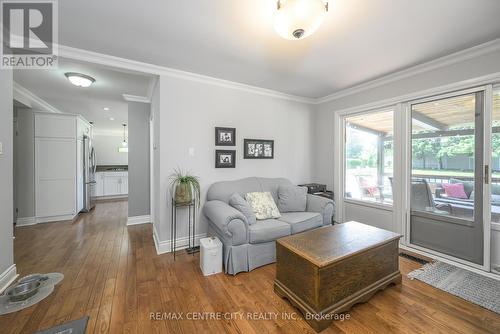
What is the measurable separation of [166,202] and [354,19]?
9.68 ft

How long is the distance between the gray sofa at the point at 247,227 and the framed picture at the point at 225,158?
29 cm

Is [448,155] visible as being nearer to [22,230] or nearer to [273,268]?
[273,268]

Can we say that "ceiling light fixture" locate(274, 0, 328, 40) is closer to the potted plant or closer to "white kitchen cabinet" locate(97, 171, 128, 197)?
the potted plant

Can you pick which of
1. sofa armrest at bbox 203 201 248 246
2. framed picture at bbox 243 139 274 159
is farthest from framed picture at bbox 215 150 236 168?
sofa armrest at bbox 203 201 248 246

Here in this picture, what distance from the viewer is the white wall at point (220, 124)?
2.86m

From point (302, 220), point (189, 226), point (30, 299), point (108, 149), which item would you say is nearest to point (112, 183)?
point (108, 149)

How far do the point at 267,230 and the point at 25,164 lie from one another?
4.76 m

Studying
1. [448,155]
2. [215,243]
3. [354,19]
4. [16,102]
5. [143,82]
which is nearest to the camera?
[354,19]

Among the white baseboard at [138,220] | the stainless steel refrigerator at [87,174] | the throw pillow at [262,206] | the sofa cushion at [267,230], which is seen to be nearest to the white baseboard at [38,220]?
the stainless steel refrigerator at [87,174]

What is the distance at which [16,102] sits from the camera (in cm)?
354

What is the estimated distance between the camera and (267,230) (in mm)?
2422

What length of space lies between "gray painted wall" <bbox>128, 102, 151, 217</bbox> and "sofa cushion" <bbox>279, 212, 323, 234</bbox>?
2.86 meters

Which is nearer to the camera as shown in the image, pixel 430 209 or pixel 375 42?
pixel 375 42

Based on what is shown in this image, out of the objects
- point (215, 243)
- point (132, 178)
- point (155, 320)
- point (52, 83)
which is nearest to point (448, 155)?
point (215, 243)
